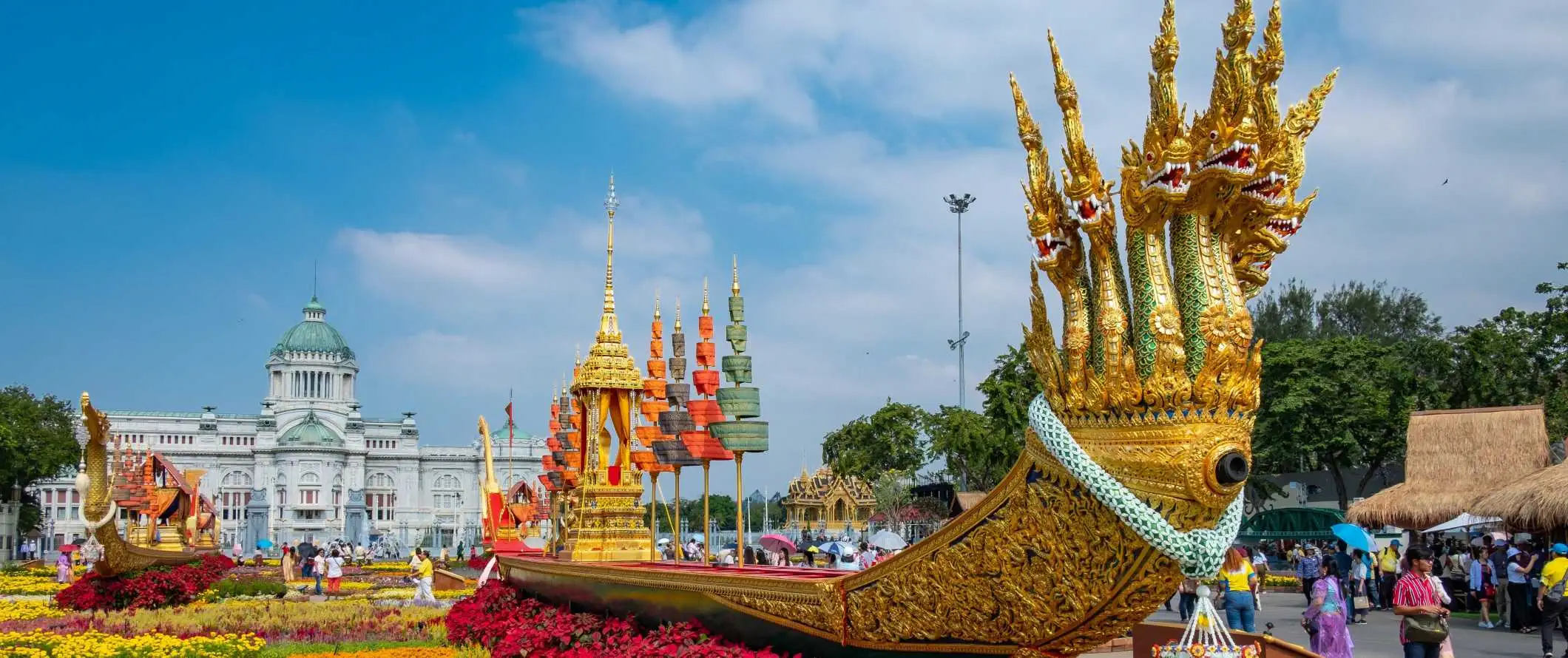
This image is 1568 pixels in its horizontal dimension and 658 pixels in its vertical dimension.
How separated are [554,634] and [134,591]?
12.0 meters

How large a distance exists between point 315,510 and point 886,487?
236 feet

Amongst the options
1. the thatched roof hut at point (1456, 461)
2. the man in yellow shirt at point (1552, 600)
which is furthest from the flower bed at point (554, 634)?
the thatched roof hut at point (1456, 461)

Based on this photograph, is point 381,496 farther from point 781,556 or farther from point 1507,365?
point 781,556

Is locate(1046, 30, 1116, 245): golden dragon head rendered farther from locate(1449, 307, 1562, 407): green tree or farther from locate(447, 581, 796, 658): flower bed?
locate(1449, 307, 1562, 407): green tree

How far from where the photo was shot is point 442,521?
4144 inches

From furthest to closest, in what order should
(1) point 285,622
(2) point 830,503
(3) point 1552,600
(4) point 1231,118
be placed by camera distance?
(2) point 830,503 → (1) point 285,622 → (3) point 1552,600 → (4) point 1231,118

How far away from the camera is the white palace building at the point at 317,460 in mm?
96688

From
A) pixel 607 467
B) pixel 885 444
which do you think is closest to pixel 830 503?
pixel 885 444

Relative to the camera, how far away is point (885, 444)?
141 ft

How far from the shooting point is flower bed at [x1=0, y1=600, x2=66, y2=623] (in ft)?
56.0

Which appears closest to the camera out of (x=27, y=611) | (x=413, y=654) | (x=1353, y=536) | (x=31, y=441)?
(x=413, y=654)

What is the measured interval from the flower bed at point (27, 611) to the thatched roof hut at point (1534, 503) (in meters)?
21.0

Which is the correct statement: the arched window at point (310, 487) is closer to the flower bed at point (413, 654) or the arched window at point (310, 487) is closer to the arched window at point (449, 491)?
the arched window at point (449, 491)

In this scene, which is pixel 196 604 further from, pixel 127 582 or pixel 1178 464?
pixel 1178 464
